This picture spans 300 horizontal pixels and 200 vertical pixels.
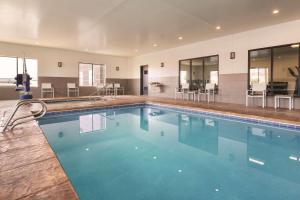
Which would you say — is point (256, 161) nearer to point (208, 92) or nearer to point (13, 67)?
point (208, 92)

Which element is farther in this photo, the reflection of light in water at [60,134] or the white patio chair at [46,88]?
the white patio chair at [46,88]

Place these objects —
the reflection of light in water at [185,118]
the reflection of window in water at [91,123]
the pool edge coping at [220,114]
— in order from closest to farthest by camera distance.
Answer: the pool edge coping at [220,114]
the reflection of window in water at [91,123]
the reflection of light in water at [185,118]

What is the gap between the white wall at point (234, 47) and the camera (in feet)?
19.1

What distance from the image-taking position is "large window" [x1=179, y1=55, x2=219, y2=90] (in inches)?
315

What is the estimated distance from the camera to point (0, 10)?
4844 millimetres

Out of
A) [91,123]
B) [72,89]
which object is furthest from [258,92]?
[72,89]

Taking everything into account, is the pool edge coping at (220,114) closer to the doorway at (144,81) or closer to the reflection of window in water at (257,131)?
the reflection of window in water at (257,131)

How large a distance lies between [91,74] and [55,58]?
2230 mm

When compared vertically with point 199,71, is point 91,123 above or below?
below

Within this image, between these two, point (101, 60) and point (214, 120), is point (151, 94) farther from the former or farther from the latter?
point (214, 120)

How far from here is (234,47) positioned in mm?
7098

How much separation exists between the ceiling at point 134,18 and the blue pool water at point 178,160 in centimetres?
296

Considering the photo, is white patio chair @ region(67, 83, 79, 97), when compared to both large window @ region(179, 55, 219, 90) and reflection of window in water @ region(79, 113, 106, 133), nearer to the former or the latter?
reflection of window in water @ region(79, 113, 106, 133)

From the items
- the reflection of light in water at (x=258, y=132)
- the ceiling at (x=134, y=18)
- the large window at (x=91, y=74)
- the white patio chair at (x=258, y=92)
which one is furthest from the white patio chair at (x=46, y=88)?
the reflection of light in water at (x=258, y=132)
